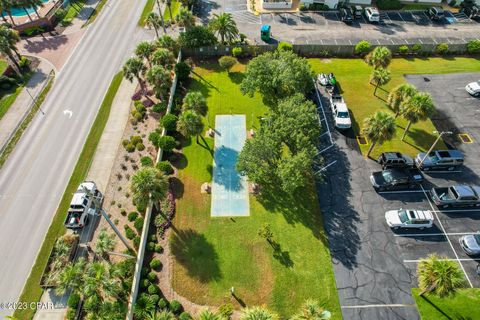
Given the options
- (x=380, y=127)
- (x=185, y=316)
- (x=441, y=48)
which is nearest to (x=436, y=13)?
(x=441, y=48)

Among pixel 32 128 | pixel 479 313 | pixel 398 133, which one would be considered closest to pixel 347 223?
pixel 479 313

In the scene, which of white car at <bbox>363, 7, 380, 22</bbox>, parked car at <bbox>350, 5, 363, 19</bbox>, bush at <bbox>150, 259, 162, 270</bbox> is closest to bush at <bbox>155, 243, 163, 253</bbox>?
bush at <bbox>150, 259, 162, 270</bbox>

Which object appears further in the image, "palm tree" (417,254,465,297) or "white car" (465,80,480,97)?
"white car" (465,80,480,97)

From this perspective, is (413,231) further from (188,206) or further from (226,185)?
(188,206)

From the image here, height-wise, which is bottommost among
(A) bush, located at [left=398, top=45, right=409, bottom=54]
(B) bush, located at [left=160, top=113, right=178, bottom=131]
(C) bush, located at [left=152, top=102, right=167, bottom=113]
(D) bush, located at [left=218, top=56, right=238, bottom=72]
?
(C) bush, located at [left=152, top=102, right=167, bottom=113]

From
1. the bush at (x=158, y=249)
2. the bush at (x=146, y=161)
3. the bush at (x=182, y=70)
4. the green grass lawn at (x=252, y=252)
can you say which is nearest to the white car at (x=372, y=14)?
the bush at (x=182, y=70)

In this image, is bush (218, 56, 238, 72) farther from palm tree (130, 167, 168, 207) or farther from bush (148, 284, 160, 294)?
bush (148, 284, 160, 294)
